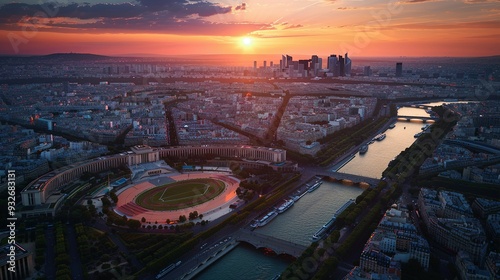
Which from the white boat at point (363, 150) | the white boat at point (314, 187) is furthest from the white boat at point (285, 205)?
the white boat at point (363, 150)

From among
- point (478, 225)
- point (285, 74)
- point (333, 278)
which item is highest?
point (285, 74)

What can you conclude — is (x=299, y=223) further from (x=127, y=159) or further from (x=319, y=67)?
(x=319, y=67)

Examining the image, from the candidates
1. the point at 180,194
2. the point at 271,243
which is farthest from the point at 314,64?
the point at 271,243

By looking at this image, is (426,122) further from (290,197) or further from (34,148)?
(34,148)

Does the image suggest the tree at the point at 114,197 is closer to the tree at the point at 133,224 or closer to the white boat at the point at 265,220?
the tree at the point at 133,224

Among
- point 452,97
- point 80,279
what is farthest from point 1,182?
point 452,97

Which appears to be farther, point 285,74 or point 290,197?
point 285,74
